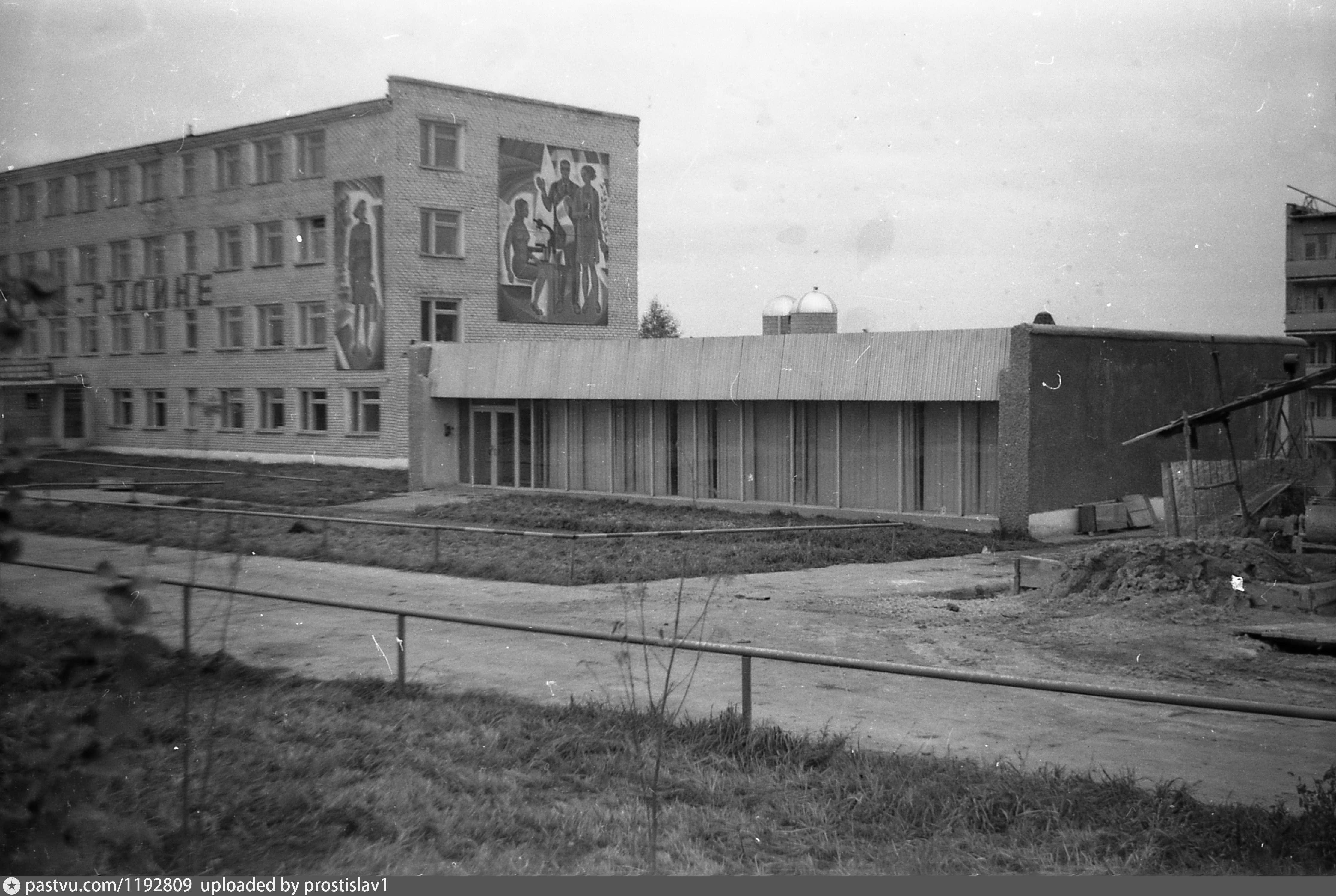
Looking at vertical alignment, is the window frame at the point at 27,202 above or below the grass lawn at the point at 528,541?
above

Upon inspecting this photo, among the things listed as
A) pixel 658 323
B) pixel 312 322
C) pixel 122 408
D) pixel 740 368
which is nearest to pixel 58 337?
pixel 122 408

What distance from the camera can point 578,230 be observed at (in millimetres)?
43031

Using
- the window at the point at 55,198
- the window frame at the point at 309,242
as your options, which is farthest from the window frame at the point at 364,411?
the window at the point at 55,198

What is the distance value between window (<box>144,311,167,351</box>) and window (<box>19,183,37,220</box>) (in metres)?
5.32

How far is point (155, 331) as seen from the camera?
13055mm

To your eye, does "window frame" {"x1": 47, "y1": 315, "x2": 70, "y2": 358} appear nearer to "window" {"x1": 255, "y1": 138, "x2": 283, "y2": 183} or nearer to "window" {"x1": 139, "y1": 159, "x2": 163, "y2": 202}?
"window" {"x1": 139, "y1": 159, "x2": 163, "y2": 202}

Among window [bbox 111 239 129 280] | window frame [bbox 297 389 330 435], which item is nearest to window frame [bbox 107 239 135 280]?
window [bbox 111 239 129 280]

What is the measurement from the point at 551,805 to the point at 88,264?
4.30 m

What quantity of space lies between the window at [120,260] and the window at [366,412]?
2543 cm

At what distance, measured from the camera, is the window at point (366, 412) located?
3628cm

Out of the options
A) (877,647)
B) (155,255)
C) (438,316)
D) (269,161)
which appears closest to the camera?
(155,255)

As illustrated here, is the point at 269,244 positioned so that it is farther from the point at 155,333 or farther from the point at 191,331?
the point at 155,333

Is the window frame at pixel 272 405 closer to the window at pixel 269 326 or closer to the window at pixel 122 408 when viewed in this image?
the window at pixel 269 326

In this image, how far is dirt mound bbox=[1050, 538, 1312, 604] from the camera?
1521 centimetres
